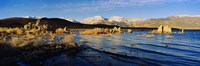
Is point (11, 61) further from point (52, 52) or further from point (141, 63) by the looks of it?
point (141, 63)

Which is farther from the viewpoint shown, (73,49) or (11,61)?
(73,49)

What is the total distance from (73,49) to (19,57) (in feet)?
22.9

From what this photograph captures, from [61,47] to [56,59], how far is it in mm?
5859

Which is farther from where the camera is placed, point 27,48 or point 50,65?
point 27,48

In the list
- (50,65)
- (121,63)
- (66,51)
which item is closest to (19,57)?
(50,65)

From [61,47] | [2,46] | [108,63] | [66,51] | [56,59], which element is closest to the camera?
[108,63]

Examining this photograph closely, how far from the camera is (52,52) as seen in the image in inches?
905

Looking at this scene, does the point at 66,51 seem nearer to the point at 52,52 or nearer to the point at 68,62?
the point at 52,52

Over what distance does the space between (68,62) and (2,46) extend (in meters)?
6.76

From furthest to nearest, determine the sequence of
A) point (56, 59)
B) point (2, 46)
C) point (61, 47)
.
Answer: point (61, 47) → point (2, 46) → point (56, 59)

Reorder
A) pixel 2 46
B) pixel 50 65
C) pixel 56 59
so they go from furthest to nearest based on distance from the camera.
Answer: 1. pixel 2 46
2. pixel 56 59
3. pixel 50 65

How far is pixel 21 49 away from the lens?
22875 millimetres

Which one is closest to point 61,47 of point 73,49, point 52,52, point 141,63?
point 73,49

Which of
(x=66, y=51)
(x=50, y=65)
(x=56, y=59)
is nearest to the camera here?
(x=50, y=65)
